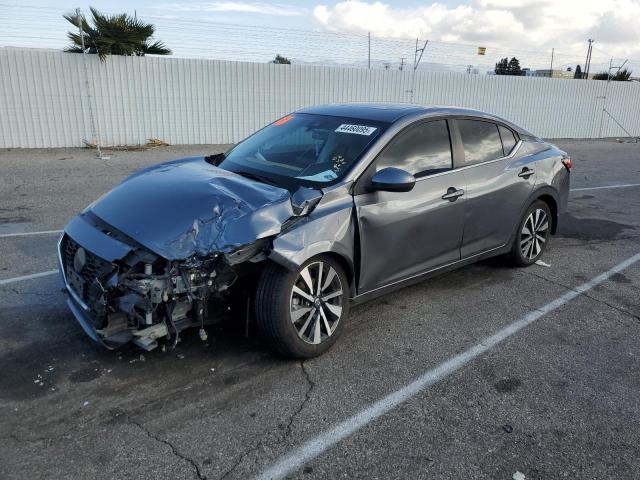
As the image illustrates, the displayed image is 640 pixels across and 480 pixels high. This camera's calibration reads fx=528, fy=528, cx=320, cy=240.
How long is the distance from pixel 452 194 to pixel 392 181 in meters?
0.89

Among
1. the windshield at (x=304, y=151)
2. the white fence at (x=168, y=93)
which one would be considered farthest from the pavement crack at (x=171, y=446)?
the white fence at (x=168, y=93)

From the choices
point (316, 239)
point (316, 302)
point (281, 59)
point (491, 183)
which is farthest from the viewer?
point (281, 59)

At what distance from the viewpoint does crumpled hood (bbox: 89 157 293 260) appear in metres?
3.24

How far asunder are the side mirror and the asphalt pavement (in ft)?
3.78

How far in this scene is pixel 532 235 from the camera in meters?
5.65

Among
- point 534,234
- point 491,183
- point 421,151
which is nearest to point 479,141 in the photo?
point 491,183

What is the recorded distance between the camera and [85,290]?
342 centimetres

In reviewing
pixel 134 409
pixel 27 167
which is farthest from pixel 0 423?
pixel 27 167

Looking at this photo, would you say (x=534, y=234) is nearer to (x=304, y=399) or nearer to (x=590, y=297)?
(x=590, y=297)

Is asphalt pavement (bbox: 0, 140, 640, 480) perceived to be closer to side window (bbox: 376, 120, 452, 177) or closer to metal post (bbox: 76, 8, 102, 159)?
side window (bbox: 376, 120, 452, 177)

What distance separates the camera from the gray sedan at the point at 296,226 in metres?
3.23

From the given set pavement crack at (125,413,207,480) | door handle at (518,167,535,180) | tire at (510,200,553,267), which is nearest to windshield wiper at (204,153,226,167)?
pavement crack at (125,413,207,480)

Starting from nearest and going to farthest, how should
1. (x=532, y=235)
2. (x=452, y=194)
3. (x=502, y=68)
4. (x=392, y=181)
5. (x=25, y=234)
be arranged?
(x=392, y=181) → (x=452, y=194) → (x=532, y=235) → (x=25, y=234) → (x=502, y=68)

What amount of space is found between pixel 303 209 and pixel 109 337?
4.76 feet
